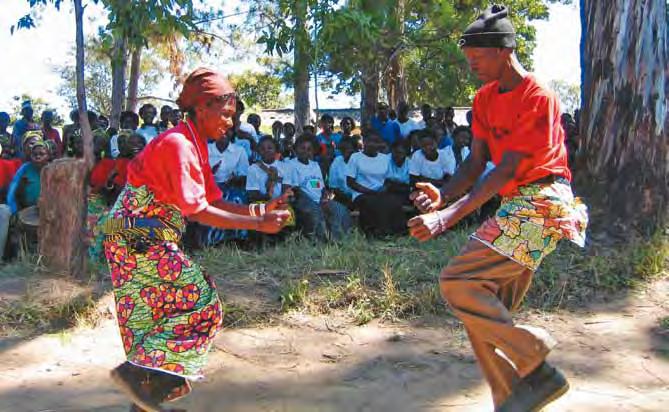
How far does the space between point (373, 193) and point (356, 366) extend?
3.82 meters

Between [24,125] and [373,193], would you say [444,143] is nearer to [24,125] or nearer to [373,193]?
[373,193]

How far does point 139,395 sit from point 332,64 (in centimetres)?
948

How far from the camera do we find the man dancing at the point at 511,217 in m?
3.09

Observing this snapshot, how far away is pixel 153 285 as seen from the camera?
10.3 ft

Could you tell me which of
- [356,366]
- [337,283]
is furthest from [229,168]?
[356,366]

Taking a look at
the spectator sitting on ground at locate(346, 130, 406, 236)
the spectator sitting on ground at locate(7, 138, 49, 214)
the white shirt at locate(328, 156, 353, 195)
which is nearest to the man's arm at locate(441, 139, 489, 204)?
the spectator sitting on ground at locate(346, 130, 406, 236)

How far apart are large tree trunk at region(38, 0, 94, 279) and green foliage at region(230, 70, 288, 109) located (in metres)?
23.3

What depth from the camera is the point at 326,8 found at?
754 centimetres

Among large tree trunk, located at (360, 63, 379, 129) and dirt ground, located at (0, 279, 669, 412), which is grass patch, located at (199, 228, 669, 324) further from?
large tree trunk, located at (360, 63, 379, 129)

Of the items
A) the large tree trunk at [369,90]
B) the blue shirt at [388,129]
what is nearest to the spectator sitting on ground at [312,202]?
the blue shirt at [388,129]

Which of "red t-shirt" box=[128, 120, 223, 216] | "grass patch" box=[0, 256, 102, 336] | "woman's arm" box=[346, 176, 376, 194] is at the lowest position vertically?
"grass patch" box=[0, 256, 102, 336]

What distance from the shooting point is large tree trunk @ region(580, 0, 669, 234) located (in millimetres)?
6043

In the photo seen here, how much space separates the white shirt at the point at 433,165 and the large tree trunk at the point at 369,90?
17.4 feet

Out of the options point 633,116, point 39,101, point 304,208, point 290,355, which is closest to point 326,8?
point 304,208
